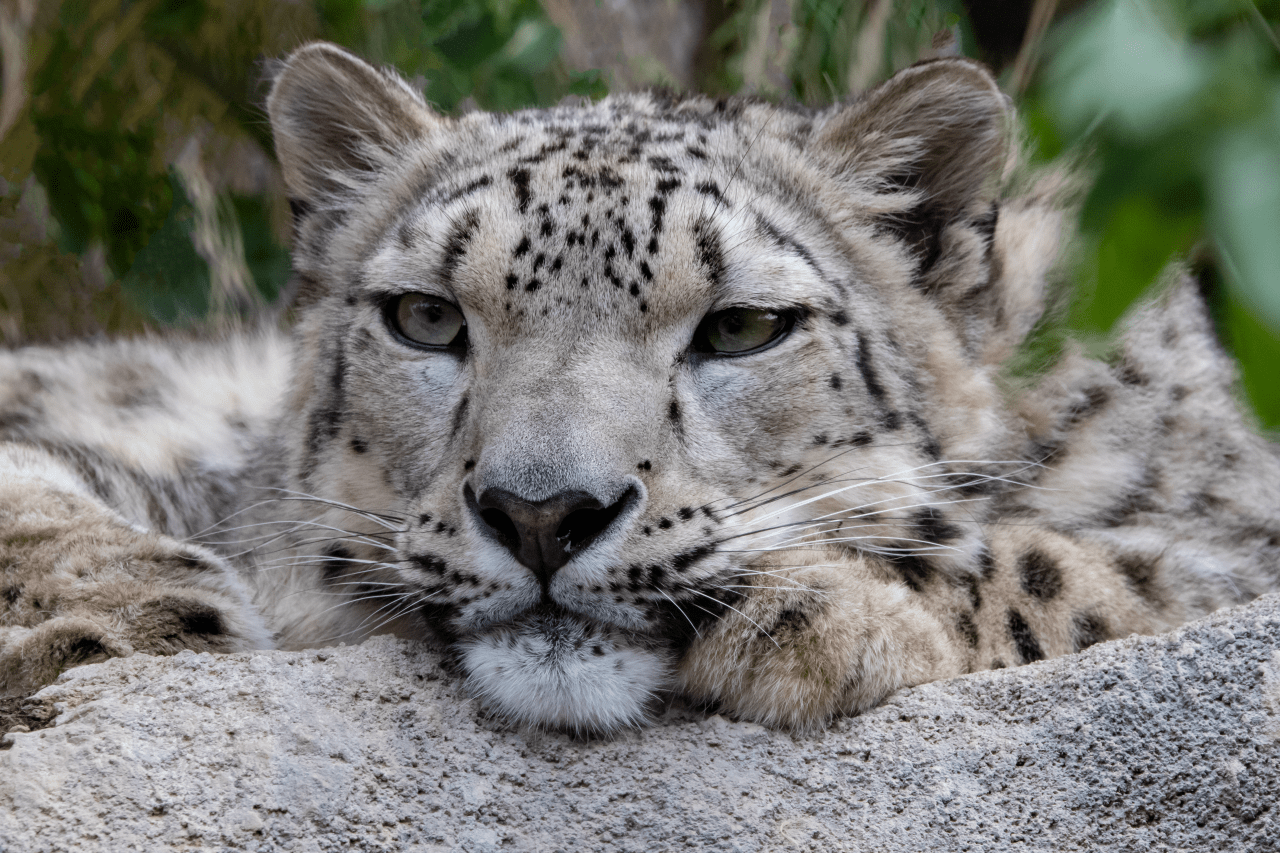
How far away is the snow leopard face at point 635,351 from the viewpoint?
85.1 inches

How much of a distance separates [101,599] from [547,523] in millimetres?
1065

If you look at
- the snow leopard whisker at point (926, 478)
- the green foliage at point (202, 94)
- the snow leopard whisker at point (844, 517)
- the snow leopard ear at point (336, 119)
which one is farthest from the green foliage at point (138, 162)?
the snow leopard whisker at point (844, 517)

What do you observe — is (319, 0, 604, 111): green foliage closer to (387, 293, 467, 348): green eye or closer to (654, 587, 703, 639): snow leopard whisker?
(387, 293, 467, 348): green eye

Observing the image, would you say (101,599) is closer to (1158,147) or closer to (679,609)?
(679,609)

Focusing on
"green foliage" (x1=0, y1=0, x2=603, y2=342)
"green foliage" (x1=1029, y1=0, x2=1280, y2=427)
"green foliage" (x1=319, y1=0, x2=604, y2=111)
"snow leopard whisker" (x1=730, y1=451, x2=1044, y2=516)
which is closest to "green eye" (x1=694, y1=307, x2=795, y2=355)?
"snow leopard whisker" (x1=730, y1=451, x2=1044, y2=516)

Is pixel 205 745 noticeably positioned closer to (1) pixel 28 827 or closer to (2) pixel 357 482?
(1) pixel 28 827

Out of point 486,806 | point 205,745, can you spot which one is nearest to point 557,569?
point 486,806

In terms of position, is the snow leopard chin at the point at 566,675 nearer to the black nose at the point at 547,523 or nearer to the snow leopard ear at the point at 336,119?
the black nose at the point at 547,523

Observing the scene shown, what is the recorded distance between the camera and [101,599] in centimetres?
243

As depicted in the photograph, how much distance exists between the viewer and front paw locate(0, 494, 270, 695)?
2.29 meters

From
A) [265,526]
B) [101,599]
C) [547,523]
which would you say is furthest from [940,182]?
[101,599]

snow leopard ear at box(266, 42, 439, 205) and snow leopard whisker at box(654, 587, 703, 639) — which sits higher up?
snow leopard ear at box(266, 42, 439, 205)

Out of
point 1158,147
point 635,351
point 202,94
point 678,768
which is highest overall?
point 202,94

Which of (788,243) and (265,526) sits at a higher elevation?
(788,243)
